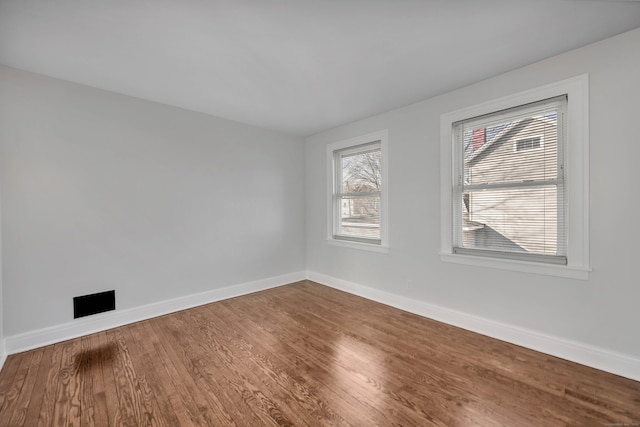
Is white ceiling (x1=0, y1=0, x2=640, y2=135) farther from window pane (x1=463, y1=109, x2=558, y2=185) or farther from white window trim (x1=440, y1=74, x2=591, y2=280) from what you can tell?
window pane (x1=463, y1=109, x2=558, y2=185)

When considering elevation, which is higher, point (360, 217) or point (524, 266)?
point (360, 217)

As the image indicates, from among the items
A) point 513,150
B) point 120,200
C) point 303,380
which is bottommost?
point 303,380

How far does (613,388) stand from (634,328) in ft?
1.55

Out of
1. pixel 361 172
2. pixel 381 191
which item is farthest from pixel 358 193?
pixel 381 191

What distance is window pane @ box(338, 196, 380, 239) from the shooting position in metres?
3.79

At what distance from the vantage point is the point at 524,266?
2.41 meters

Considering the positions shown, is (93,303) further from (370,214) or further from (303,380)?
(370,214)

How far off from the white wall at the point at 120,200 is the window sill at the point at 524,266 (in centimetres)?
270

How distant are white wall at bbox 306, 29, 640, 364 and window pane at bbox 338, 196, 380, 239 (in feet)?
1.15

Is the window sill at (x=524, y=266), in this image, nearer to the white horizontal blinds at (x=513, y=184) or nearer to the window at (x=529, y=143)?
the white horizontal blinds at (x=513, y=184)

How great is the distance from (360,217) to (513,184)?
6.41 ft

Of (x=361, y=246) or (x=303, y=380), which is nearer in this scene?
(x=303, y=380)

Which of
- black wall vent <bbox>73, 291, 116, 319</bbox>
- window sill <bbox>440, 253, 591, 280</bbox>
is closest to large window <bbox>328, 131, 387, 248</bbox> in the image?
window sill <bbox>440, 253, 591, 280</bbox>

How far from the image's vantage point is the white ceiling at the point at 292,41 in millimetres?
1675
